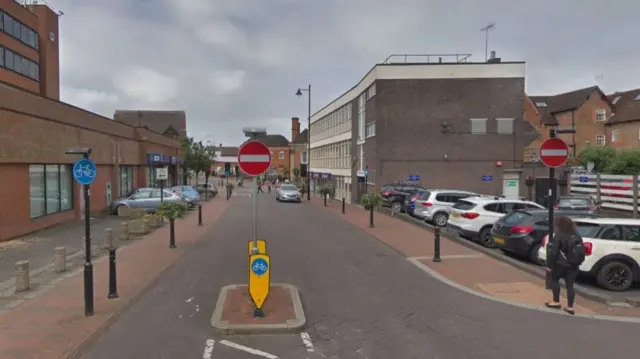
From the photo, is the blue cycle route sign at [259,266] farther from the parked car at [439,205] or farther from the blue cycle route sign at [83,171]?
the parked car at [439,205]

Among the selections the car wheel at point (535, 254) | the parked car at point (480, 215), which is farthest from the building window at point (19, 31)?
the car wheel at point (535, 254)

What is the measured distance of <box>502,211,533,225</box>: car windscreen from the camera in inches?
521

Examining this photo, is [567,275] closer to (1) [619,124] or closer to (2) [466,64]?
(2) [466,64]

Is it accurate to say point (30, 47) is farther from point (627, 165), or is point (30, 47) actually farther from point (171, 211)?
point (627, 165)

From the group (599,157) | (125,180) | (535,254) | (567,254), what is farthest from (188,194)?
(599,157)

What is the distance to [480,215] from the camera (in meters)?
16.7

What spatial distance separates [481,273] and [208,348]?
7004 mm

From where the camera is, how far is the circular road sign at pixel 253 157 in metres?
8.12

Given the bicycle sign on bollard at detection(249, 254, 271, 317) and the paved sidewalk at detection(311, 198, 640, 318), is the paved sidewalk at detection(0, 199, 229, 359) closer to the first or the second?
the bicycle sign on bollard at detection(249, 254, 271, 317)

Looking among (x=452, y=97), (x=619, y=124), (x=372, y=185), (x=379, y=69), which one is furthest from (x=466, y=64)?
(x=619, y=124)

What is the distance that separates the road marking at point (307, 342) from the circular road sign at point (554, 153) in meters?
5.92

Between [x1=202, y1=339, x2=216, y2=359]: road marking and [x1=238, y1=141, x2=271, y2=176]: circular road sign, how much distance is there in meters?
2.64

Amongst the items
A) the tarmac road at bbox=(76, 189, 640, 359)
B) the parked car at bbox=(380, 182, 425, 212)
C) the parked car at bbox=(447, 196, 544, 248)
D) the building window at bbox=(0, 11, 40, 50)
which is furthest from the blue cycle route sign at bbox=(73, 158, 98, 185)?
the building window at bbox=(0, 11, 40, 50)

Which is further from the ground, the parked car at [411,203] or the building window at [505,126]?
the building window at [505,126]
